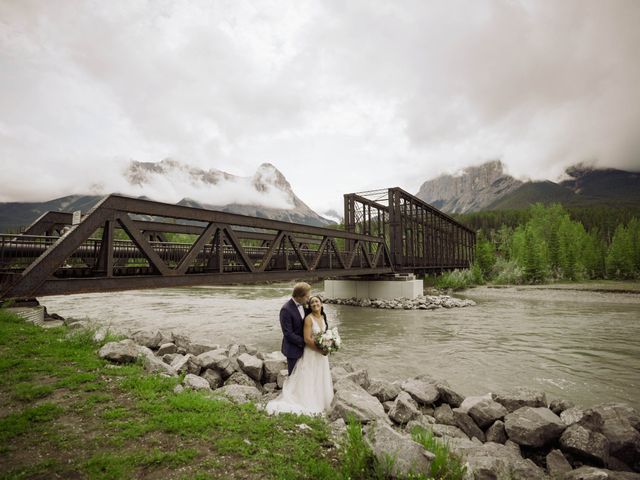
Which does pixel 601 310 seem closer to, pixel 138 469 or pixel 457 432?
pixel 457 432

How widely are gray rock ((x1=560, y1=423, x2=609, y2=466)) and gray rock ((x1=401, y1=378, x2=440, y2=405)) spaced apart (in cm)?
271

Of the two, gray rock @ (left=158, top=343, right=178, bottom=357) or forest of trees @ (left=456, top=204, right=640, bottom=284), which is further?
forest of trees @ (left=456, top=204, right=640, bottom=284)

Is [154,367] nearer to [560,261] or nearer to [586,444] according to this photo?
[586,444]

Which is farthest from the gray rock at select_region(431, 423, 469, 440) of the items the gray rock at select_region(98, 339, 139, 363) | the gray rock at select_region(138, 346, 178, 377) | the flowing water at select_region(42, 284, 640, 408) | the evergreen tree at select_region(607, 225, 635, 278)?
the evergreen tree at select_region(607, 225, 635, 278)

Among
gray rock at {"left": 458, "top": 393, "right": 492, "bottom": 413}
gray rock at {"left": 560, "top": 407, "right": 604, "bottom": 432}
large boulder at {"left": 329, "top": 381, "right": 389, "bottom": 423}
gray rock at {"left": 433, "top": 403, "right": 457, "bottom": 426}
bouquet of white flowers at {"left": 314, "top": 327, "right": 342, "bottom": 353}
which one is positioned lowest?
gray rock at {"left": 433, "top": 403, "right": 457, "bottom": 426}

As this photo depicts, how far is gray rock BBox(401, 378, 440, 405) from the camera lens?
7980mm

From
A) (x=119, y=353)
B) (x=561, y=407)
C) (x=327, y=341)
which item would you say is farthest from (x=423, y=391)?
(x=119, y=353)

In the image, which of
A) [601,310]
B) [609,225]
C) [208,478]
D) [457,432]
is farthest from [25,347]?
[609,225]

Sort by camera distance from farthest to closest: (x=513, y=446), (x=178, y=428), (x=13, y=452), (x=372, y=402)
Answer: (x=372, y=402) → (x=513, y=446) → (x=178, y=428) → (x=13, y=452)

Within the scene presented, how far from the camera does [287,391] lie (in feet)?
21.6

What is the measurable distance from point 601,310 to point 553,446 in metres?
29.0

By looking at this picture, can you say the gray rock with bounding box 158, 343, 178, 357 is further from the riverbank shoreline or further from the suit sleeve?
the suit sleeve

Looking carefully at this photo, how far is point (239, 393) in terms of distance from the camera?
7.05m

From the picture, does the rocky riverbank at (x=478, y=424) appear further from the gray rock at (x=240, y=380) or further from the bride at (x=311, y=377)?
the bride at (x=311, y=377)
